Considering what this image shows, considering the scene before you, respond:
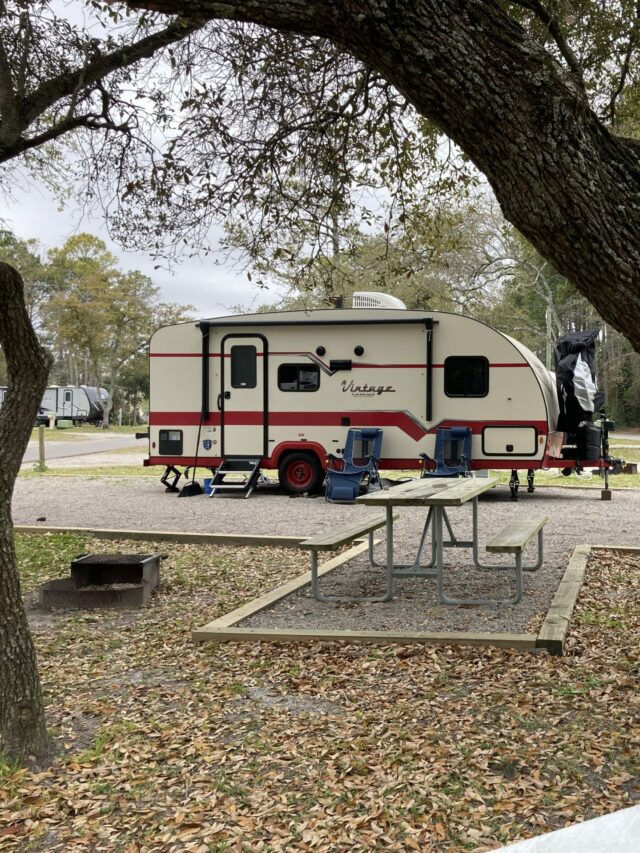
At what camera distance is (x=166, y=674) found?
475cm

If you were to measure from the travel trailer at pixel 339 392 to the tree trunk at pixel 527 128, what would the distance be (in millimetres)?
9261

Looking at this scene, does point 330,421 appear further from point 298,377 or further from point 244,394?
point 244,394

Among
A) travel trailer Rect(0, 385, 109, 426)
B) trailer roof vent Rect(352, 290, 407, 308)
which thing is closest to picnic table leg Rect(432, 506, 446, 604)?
trailer roof vent Rect(352, 290, 407, 308)

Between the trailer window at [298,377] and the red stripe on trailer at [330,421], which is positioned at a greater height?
the trailer window at [298,377]

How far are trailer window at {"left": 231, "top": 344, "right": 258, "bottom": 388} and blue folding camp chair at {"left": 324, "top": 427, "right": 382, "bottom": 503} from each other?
171 centimetres

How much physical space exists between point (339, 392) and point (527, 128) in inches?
388

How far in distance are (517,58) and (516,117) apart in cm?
23

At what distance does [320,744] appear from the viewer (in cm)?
372

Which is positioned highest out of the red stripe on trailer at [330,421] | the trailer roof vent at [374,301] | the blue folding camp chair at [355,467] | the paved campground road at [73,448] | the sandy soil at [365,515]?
the trailer roof vent at [374,301]

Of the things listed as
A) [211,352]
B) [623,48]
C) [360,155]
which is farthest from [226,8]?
[211,352]

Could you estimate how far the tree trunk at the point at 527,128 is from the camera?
2.95 m

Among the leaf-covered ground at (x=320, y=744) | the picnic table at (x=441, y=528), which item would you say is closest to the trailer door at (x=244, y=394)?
the picnic table at (x=441, y=528)

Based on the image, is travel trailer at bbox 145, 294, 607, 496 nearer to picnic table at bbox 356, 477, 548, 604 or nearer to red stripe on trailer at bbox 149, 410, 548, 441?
red stripe on trailer at bbox 149, 410, 548, 441

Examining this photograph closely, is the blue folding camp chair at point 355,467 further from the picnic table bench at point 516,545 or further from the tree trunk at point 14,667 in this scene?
the tree trunk at point 14,667
